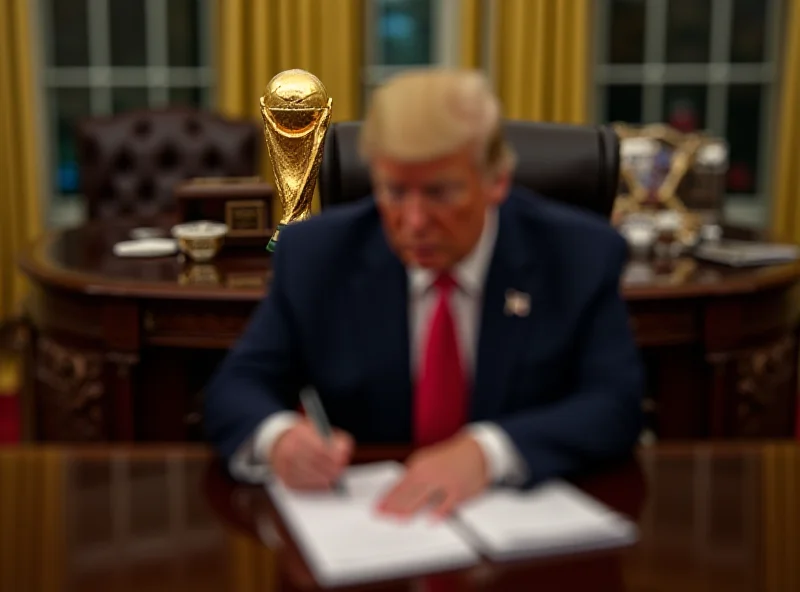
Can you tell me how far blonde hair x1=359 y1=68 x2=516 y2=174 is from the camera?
137 cm

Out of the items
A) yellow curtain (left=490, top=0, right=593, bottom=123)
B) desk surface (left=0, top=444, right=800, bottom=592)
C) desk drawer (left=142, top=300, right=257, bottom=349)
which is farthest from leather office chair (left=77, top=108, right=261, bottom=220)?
desk surface (left=0, top=444, right=800, bottom=592)

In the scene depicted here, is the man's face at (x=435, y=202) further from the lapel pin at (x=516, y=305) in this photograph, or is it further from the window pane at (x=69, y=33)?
the window pane at (x=69, y=33)

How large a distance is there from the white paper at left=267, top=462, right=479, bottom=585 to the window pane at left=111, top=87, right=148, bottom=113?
14.2 feet

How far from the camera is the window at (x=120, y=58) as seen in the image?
5.25 metres

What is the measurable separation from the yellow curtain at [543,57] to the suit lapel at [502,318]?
11.3ft

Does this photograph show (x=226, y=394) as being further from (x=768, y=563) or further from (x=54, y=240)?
(x=54, y=240)

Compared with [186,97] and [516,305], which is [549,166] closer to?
[516,305]

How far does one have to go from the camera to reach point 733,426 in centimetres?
284

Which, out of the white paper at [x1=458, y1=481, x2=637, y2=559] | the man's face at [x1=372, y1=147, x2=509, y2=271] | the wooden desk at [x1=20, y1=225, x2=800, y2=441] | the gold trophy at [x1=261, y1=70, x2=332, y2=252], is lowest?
the wooden desk at [x1=20, y1=225, x2=800, y2=441]

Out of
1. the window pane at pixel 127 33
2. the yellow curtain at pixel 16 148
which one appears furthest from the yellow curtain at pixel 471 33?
the yellow curtain at pixel 16 148

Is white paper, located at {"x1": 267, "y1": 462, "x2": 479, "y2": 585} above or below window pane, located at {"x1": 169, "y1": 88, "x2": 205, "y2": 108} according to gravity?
below

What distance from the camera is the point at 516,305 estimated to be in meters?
1.62

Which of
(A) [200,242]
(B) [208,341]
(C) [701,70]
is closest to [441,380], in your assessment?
(B) [208,341]

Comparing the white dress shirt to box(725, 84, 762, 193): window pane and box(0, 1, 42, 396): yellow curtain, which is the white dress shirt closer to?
box(0, 1, 42, 396): yellow curtain
